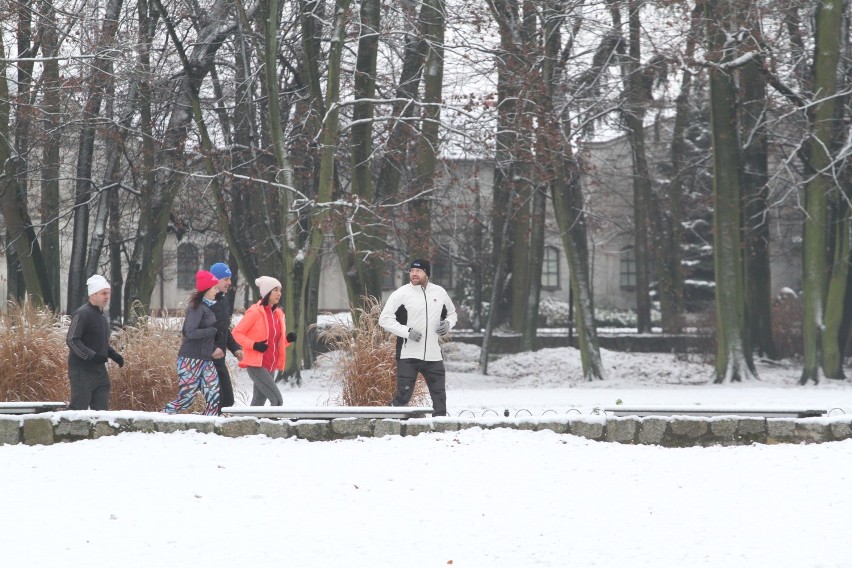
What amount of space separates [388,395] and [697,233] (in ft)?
100

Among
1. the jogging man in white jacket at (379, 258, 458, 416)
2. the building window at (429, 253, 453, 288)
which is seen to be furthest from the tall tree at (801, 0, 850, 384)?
the building window at (429, 253, 453, 288)

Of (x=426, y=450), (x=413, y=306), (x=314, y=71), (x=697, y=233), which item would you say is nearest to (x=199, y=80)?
(x=314, y=71)

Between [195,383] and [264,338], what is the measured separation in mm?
721

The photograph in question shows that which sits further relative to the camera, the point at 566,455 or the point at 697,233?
the point at 697,233

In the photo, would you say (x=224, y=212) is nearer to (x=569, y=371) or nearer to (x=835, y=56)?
(x=569, y=371)

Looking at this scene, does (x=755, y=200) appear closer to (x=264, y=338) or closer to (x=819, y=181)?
(x=819, y=181)

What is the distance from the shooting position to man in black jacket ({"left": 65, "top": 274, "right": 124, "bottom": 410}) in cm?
969

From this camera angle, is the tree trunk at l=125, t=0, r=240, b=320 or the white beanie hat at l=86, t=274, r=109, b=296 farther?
the tree trunk at l=125, t=0, r=240, b=320

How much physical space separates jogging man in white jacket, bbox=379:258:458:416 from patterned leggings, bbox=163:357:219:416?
61.3 inches

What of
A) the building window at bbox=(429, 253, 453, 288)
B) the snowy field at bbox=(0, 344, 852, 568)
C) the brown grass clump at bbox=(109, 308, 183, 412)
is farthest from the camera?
the building window at bbox=(429, 253, 453, 288)

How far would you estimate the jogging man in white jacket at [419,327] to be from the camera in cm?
1016

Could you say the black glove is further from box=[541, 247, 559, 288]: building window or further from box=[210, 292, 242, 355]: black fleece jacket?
box=[541, 247, 559, 288]: building window

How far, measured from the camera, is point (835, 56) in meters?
19.4

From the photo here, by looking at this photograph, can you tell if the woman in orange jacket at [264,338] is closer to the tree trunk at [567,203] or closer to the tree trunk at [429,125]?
the tree trunk at [429,125]
